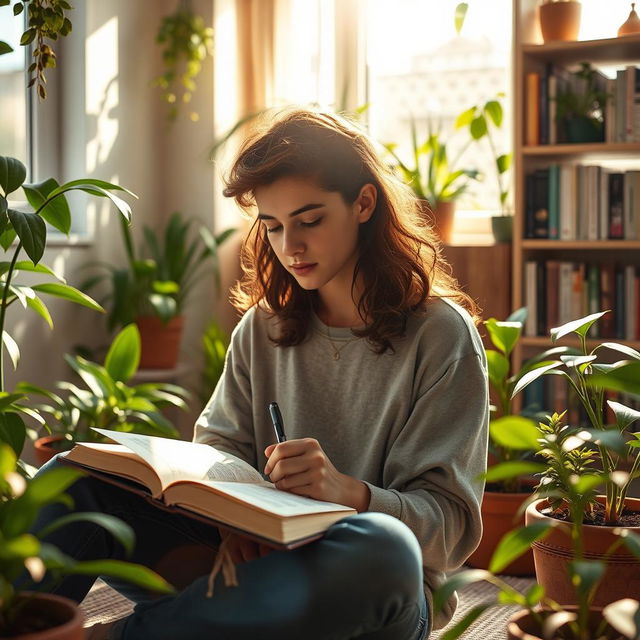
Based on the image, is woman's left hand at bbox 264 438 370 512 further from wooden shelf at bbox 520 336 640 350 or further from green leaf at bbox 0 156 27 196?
wooden shelf at bbox 520 336 640 350

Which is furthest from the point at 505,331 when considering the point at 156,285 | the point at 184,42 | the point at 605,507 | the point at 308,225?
the point at 184,42

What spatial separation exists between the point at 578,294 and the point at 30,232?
200 centimetres

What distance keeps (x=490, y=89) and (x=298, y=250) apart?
Answer: 2.07 meters

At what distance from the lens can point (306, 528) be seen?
3.80 ft

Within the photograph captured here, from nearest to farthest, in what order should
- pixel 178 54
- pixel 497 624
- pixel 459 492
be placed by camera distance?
1. pixel 459 492
2. pixel 497 624
3. pixel 178 54

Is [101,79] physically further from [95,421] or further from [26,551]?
[26,551]

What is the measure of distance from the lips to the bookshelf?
1.47m

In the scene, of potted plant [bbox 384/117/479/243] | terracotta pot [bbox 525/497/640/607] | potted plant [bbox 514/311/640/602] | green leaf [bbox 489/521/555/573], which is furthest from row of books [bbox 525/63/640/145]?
green leaf [bbox 489/521/555/573]

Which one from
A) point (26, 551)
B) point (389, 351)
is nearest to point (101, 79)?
point (389, 351)

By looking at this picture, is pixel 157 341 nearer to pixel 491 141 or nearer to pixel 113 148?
pixel 113 148

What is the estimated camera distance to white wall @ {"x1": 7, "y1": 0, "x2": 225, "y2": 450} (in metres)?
2.98

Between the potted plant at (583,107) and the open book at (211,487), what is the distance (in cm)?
196

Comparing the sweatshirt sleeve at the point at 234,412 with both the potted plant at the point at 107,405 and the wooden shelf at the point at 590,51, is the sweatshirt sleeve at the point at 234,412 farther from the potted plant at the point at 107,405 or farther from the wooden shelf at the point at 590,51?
the wooden shelf at the point at 590,51

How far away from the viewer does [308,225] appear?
1.60 m
